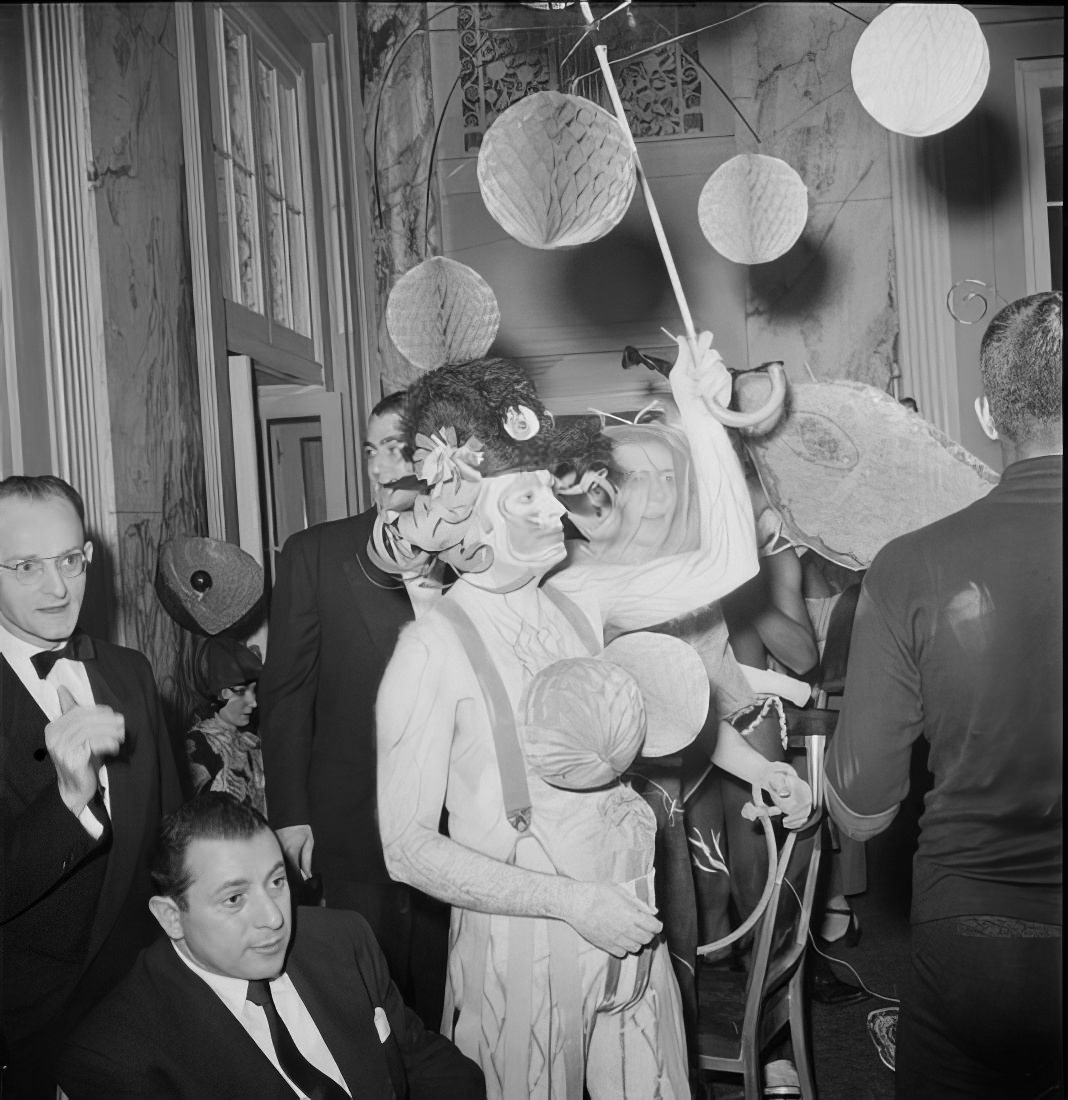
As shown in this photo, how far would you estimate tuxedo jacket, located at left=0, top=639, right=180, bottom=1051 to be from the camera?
134 cm

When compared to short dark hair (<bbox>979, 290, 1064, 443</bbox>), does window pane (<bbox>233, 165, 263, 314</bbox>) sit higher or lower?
higher

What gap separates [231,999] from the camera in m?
1.29

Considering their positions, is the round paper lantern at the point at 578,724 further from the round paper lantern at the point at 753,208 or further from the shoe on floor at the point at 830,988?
the round paper lantern at the point at 753,208

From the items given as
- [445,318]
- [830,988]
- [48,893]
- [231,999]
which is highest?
[445,318]

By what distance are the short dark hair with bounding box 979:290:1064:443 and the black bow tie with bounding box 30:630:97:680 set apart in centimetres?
119

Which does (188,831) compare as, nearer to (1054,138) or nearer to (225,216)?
(225,216)

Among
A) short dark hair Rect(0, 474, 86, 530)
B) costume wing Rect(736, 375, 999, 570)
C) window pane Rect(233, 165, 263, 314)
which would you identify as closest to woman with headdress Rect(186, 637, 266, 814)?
short dark hair Rect(0, 474, 86, 530)

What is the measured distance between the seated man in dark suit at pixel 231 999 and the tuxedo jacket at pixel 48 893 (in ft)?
0.24

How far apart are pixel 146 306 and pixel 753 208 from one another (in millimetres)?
833

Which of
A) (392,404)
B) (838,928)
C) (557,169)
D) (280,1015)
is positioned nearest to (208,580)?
(392,404)

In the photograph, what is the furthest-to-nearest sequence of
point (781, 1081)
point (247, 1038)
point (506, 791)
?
point (781, 1081)
point (506, 791)
point (247, 1038)

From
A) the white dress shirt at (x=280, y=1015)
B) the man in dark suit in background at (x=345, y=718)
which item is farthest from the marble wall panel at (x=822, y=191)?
the white dress shirt at (x=280, y=1015)

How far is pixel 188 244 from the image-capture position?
1533 millimetres

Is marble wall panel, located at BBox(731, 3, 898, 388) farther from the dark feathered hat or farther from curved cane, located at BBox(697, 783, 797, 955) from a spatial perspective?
curved cane, located at BBox(697, 783, 797, 955)
